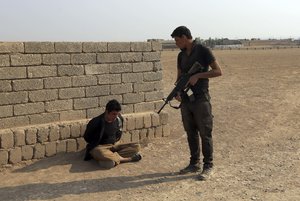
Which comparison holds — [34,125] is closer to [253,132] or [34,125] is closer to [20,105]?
[20,105]

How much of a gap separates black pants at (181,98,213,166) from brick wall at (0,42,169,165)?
209 cm

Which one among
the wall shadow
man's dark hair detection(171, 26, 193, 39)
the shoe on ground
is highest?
man's dark hair detection(171, 26, 193, 39)

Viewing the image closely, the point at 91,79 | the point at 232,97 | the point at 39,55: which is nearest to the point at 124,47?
the point at 91,79

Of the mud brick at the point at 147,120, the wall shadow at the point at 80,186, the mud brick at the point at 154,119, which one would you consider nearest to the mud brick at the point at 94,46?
the mud brick at the point at 147,120

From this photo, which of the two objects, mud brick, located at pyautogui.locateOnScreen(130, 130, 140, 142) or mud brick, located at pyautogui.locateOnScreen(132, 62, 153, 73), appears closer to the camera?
mud brick, located at pyautogui.locateOnScreen(130, 130, 140, 142)

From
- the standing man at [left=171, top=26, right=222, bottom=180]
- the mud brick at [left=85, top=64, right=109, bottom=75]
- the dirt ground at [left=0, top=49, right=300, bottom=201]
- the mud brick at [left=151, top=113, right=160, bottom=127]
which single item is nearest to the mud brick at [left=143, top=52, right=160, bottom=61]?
the mud brick at [left=85, top=64, right=109, bottom=75]

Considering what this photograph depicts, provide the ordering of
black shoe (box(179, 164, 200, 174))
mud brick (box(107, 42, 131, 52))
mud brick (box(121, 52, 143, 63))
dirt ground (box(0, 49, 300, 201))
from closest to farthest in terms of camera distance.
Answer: dirt ground (box(0, 49, 300, 201))
black shoe (box(179, 164, 200, 174))
mud brick (box(107, 42, 131, 52))
mud brick (box(121, 52, 143, 63))

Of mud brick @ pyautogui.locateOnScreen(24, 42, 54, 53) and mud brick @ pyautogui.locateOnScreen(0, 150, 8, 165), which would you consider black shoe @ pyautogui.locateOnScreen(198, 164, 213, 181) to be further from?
mud brick @ pyautogui.locateOnScreen(24, 42, 54, 53)

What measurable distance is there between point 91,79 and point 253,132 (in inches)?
138

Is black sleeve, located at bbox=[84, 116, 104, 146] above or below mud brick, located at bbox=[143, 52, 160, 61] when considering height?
below

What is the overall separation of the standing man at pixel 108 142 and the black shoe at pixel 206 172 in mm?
1378

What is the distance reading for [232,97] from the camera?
13227mm

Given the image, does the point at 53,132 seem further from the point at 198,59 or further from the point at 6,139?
the point at 198,59

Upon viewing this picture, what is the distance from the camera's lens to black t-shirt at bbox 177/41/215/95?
5.61 meters
